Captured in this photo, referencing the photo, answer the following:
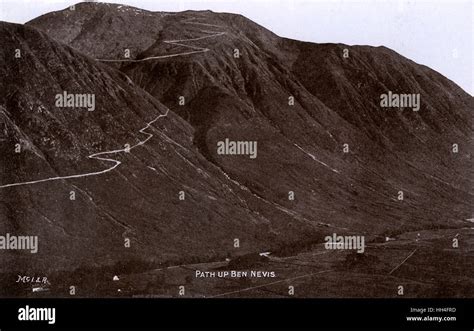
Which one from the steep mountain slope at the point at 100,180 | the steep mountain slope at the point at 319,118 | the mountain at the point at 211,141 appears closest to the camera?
the steep mountain slope at the point at 100,180

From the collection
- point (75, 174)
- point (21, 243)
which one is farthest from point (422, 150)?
point (21, 243)

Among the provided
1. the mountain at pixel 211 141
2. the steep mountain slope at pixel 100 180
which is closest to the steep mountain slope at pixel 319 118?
the mountain at pixel 211 141

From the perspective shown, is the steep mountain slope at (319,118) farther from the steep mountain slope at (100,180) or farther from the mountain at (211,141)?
the steep mountain slope at (100,180)

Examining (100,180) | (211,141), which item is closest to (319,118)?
(211,141)

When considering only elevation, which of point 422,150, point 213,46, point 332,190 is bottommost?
point 332,190

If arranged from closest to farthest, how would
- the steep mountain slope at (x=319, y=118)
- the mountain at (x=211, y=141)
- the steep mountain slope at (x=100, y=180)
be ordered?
the steep mountain slope at (x=100, y=180), the mountain at (x=211, y=141), the steep mountain slope at (x=319, y=118)

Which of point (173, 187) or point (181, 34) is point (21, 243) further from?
point (181, 34)

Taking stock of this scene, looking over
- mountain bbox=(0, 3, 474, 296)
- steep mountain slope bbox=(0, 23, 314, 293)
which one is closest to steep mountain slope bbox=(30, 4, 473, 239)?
mountain bbox=(0, 3, 474, 296)

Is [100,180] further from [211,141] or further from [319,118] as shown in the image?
[319,118]

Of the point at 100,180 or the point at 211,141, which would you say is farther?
the point at 211,141
